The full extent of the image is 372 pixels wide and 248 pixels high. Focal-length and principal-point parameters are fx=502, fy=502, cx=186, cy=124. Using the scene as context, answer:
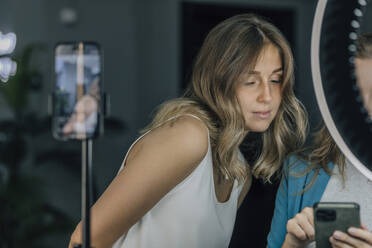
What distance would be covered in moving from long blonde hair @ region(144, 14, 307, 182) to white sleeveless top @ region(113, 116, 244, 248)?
7cm

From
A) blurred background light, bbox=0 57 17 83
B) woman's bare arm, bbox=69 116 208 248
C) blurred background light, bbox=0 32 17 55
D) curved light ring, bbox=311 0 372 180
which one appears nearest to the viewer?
curved light ring, bbox=311 0 372 180

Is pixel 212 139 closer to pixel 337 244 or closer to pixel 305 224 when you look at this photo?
pixel 305 224

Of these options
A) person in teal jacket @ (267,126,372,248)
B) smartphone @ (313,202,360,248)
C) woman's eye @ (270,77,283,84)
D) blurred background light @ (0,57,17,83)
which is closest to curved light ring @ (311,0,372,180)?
smartphone @ (313,202,360,248)

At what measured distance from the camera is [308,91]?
3.85 m

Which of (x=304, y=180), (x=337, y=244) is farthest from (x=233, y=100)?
(x=337, y=244)

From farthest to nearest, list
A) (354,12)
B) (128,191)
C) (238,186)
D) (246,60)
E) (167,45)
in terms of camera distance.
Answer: (167,45)
(238,186)
(246,60)
(128,191)
(354,12)

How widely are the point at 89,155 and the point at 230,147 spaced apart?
0.62 metres

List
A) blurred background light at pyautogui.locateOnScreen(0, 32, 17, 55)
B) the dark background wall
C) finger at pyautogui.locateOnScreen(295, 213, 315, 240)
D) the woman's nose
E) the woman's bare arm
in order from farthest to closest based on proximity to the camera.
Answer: the dark background wall
blurred background light at pyautogui.locateOnScreen(0, 32, 17, 55)
the woman's nose
the woman's bare arm
finger at pyautogui.locateOnScreen(295, 213, 315, 240)

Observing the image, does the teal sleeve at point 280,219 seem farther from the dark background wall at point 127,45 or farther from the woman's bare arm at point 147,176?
the dark background wall at point 127,45

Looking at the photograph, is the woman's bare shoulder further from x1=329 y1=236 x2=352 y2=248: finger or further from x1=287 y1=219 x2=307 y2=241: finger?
x1=329 y1=236 x2=352 y2=248: finger

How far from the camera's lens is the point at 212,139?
111 cm

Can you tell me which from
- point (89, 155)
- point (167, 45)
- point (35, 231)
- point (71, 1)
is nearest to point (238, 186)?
point (89, 155)

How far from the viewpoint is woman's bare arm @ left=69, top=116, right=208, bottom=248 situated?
0.90 meters

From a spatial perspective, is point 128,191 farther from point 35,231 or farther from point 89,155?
point 35,231
